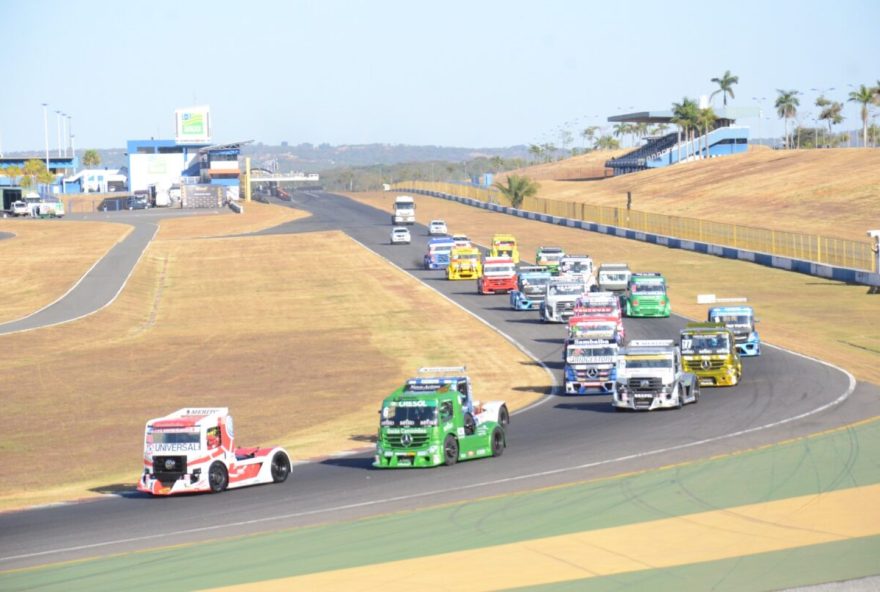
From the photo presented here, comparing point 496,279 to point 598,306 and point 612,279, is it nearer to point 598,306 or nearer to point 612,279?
point 612,279

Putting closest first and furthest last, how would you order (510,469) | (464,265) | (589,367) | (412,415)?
(510,469) → (412,415) → (589,367) → (464,265)

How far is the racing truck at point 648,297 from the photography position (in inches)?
2783

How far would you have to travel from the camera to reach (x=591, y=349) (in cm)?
4922

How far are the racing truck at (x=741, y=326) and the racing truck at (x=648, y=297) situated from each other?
13439 mm

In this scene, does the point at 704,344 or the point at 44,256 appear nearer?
the point at 704,344

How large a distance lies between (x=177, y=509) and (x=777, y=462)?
15.2 meters

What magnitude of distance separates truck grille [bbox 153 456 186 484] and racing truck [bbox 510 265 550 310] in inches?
1705

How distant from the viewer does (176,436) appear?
34000 millimetres

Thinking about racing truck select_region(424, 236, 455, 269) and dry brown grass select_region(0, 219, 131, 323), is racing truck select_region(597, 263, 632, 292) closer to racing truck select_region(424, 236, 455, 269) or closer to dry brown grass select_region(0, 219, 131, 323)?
racing truck select_region(424, 236, 455, 269)

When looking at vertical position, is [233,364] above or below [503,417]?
below

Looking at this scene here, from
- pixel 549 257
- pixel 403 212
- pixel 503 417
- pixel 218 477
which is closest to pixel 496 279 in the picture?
pixel 549 257

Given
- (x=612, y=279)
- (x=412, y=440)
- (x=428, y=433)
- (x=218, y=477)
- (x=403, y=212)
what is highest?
(x=403, y=212)

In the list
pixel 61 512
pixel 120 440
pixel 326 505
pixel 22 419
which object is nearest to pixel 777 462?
pixel 326 505

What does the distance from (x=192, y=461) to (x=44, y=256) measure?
277ft
